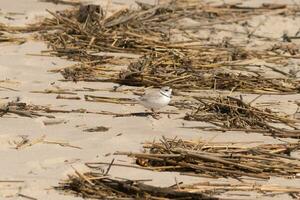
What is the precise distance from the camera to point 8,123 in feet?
17.6

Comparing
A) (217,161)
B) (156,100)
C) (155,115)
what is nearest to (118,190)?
(217,161)

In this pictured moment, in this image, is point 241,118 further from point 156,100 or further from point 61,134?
point 61,134

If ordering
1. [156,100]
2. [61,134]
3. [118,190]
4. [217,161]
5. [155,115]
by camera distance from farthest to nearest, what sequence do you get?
[155,115]
[156,100]
[61,134]
[217,161]
[118,190]

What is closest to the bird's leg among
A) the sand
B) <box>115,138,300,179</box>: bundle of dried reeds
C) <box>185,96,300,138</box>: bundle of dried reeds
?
the sand

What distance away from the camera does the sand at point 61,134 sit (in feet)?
14.3

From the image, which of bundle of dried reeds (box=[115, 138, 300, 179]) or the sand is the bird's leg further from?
bundle of dried reeds (box=[115, 138, 300, 179])

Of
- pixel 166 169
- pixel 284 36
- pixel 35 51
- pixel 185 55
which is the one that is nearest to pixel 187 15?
pixel 284 36

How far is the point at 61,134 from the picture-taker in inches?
204

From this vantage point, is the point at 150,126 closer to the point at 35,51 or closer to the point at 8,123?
the point at 8,123

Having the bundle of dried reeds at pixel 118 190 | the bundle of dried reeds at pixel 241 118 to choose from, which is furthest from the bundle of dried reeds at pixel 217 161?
the bundle of dried reeds at pixel 241 118

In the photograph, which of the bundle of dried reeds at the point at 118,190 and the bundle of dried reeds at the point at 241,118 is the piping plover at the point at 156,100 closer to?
the bundle of dried reeds at the point at 241,118

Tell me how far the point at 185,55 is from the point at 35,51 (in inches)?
67.2

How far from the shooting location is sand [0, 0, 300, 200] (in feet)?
14.3

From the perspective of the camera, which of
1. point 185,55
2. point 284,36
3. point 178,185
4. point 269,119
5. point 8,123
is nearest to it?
point 178,185
